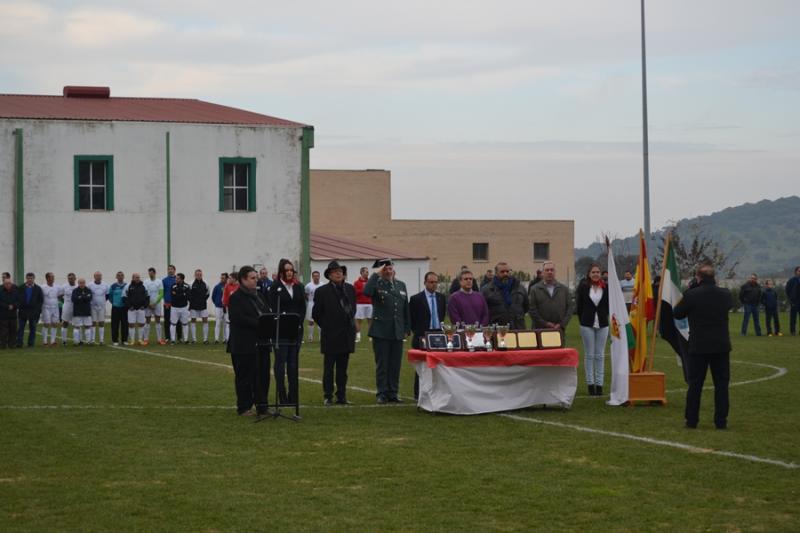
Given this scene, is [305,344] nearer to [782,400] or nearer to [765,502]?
[782,400]

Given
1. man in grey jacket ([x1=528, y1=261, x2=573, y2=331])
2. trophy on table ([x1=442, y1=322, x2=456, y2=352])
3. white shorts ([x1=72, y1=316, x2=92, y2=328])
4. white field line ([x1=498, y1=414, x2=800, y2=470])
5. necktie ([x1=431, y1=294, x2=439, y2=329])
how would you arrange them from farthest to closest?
1. white shorts ([x1=72, y1=316, x2=92, y2=328])
2. man in grey jacket ([x1=528, y1=261, x2=573, y2=331])
3. necktie ([x1=431, y1=294, x2=439, y2=329])
4. trophy on table ([x1=442, y1=322, x2=456, y2=352])
5. white field line ([x1=498, y1=414, x2=800, y2=470])

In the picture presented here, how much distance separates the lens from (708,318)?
590 inches

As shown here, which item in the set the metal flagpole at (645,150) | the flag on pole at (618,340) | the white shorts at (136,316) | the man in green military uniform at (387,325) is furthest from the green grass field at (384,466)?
the metal flagpole at (645,150)

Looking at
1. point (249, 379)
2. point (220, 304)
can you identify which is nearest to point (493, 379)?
point (249, 379)

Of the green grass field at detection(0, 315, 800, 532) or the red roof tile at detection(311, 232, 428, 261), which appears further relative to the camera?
the red roof tile at detection(311, 232, 428, 261)

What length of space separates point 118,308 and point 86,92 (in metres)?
21.1

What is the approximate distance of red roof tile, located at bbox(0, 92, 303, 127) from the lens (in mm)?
46219

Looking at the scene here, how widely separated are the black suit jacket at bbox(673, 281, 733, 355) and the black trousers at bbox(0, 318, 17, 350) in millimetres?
19727

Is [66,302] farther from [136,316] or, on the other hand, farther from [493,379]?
[493,379]

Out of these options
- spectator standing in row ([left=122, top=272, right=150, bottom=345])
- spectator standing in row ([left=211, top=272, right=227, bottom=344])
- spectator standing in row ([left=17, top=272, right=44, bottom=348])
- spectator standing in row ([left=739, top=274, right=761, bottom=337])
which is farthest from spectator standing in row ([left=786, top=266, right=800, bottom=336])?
spectator standing in row ([left=17, top=272, right=44, bottom=348])

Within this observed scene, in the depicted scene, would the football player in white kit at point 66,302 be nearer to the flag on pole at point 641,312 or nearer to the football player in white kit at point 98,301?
the football player in white kit at point 98,301

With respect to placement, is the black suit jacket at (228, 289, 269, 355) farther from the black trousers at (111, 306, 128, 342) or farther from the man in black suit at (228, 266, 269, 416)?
the black trousers at (111, 306, 128, 342)

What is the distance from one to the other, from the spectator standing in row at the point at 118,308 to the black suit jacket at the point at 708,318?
1959 cm

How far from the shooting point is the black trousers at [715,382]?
1497cm
